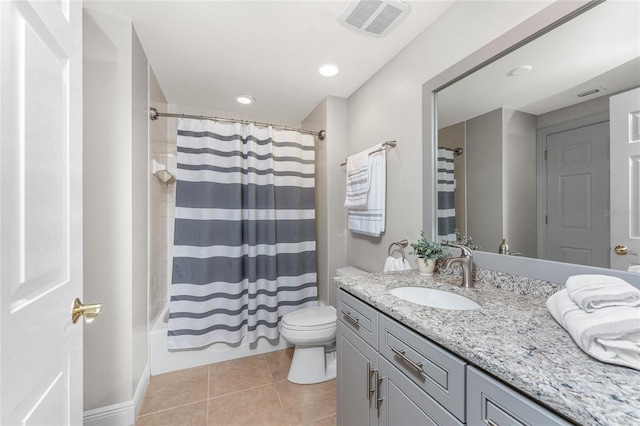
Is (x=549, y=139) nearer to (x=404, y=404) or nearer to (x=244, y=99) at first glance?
(x=404, y=404)

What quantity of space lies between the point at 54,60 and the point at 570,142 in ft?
5.24

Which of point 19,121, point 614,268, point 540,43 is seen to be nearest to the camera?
point 19,121

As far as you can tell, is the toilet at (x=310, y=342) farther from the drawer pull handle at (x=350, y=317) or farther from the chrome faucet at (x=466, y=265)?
the chrome faucet at (x=466, y=265)

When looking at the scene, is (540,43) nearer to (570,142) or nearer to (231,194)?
(570,142)

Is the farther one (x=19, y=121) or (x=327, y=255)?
(x=327, y=255)

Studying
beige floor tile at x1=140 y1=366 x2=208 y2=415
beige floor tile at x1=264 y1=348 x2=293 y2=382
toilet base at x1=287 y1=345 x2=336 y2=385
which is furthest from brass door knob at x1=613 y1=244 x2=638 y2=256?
beige floor tile at x1=140 y1=366 x2=208 y2=415

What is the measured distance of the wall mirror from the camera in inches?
33.3

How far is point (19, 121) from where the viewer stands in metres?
0.52

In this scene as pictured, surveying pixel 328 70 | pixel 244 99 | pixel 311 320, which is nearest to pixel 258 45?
pixel 328 70

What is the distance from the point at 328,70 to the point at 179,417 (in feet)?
8.11

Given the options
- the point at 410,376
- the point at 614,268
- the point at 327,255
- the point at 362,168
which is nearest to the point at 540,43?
the point at 614,268

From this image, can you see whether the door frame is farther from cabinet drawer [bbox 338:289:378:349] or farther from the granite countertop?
cabinet drawer [bbox 338:289:378:349]

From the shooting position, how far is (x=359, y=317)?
44.5 inches

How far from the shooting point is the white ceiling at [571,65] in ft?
2.64
